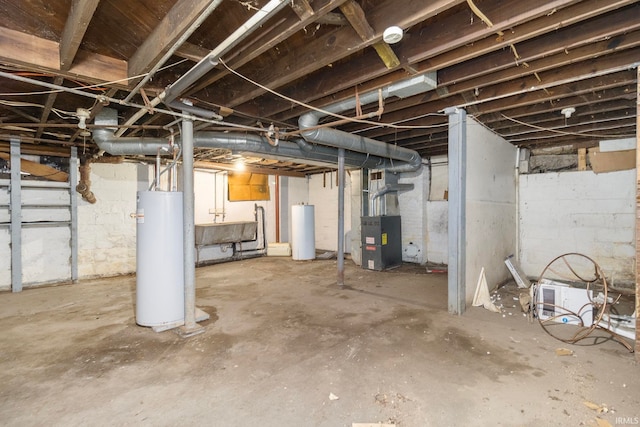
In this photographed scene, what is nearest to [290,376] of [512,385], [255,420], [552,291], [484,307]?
[255,420]

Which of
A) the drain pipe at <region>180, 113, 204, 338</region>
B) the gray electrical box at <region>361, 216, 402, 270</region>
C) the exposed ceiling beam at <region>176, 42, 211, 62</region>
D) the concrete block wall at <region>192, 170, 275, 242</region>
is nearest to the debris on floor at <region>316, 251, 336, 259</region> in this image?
the gray electrical box at <region>361, 216, 402, 270</region>

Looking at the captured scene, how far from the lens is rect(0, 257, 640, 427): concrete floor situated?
1.70m

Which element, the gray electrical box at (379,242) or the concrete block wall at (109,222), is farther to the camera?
the gray electrical box at (379,242)

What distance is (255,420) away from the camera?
5.41 ft

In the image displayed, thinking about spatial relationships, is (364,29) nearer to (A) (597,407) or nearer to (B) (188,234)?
(B) (188,234)

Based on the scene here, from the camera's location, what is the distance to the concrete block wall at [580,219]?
414 centimetres

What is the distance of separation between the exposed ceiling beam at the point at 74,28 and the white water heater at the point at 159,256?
1.17m

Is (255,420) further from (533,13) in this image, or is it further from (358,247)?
(358,247)

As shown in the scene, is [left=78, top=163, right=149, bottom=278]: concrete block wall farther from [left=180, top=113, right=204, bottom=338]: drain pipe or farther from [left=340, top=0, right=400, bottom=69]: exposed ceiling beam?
[left=340, top=0, right=400, bottom=69]: exposed ceiling beam

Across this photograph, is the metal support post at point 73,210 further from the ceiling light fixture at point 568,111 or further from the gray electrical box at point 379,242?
the ceiling light fixture at point 568,111

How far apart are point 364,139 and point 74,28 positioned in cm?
299

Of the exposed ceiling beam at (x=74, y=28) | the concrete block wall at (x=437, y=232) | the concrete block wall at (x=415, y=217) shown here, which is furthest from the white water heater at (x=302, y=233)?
the exposed ceiling beam at (x=74, y=28)

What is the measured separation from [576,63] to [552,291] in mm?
2022

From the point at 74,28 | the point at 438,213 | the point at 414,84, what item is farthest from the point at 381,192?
the point at 74,28
